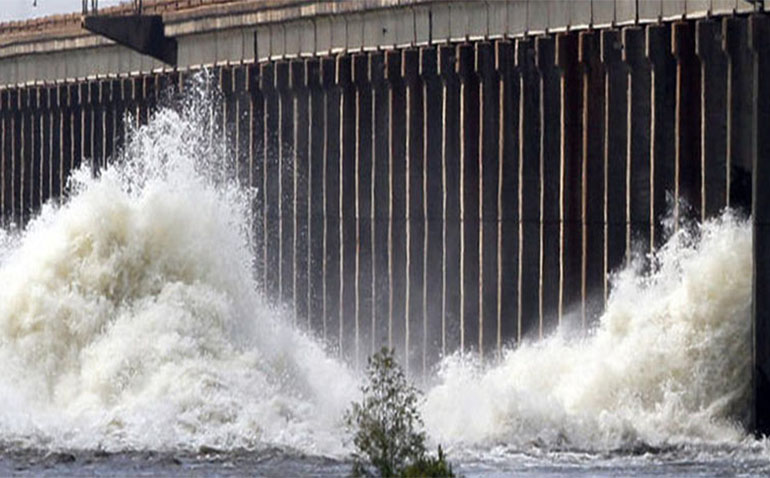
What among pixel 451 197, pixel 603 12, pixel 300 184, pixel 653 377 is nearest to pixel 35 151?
pixel 300 184

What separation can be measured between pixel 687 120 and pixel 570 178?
3.27 m

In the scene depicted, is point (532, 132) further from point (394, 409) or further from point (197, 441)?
point (394, 409)

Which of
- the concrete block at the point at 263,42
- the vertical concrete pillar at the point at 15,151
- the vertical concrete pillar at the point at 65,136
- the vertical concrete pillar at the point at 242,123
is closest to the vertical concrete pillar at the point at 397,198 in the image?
the concrete block at the point at 263,42

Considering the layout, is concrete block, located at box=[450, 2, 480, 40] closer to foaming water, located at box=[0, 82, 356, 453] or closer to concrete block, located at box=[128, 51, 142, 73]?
foaming water, located at box=[0, 82, 356, 453]

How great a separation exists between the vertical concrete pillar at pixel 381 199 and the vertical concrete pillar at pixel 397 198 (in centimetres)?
14

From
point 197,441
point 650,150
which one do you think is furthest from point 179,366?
point 650,150

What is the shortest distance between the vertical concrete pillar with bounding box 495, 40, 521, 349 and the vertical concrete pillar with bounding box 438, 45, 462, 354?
4.62ft

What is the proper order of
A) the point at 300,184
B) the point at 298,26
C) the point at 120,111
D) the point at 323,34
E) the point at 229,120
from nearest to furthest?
the point at 323,34 → the point at 300,184 → the point at 298,26 → the point at 229,120 → the point at 120,111

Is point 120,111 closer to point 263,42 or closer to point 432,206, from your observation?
point 263,42

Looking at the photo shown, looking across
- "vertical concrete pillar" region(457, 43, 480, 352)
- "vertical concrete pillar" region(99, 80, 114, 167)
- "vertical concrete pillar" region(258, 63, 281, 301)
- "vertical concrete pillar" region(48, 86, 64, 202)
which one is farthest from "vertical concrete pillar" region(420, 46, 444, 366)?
"vertical concrete pillar" region(48, 86, 64, 202)

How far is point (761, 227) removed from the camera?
40.5 metres

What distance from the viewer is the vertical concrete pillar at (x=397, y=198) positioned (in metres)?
50.0

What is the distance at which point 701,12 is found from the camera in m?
42.8

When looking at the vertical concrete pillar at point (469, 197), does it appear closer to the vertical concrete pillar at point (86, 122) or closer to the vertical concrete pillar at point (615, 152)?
the vertical concrete pillar at point (615, 152)
